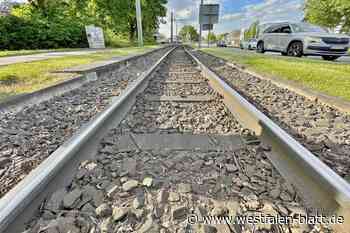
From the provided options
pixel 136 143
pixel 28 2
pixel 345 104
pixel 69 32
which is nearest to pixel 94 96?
pixel 136 143

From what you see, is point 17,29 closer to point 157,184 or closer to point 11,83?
point 11,83

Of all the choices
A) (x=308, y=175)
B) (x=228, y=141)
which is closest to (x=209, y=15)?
(x=228, y=141)

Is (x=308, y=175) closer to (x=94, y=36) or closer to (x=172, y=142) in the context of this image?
(x=172, y=142)

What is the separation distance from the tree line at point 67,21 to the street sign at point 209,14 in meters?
8.77

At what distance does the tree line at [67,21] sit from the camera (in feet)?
56.9

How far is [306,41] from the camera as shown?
9867mm

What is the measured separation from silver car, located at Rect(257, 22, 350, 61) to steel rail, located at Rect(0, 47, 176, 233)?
1006cm

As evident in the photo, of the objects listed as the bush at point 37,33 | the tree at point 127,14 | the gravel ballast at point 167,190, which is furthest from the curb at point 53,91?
the tree at point 127,14

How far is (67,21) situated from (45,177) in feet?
79.3

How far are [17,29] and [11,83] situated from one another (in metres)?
16.6

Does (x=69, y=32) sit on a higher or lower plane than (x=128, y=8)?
lower

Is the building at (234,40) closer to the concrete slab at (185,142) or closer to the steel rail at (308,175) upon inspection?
the concrete slab at (185,142)

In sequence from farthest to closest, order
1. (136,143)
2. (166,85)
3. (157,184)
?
(166,85) < (136,143) < (157,184)

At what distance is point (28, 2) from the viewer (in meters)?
24.7
